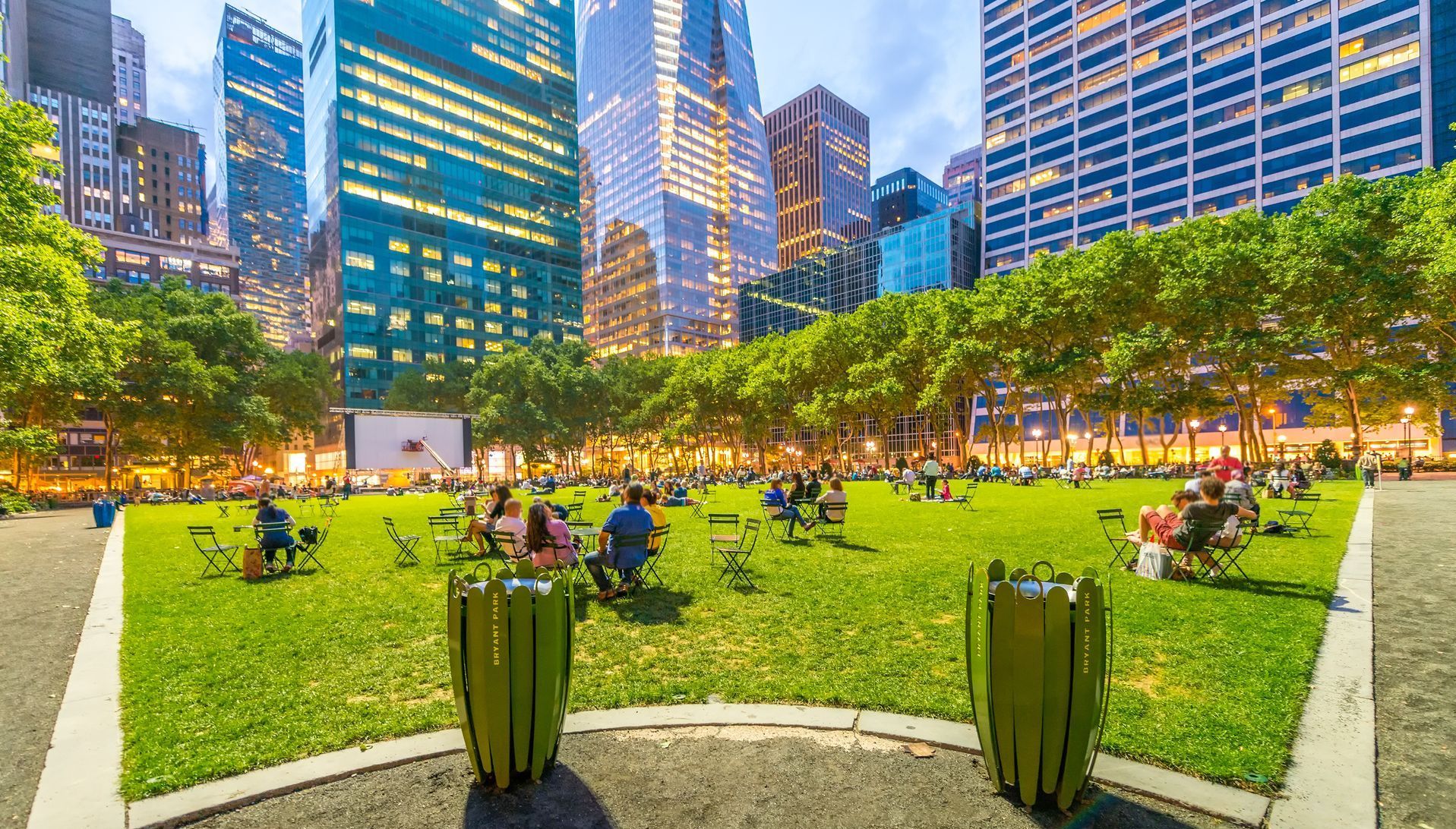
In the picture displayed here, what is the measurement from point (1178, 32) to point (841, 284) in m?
60.3

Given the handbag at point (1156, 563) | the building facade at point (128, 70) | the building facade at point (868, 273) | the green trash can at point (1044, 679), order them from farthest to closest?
the building facade at point (128, 70) → the building facade at point (868, 273) → the handbag at point (1156, 563) → the green trash can at point (1044, 679)

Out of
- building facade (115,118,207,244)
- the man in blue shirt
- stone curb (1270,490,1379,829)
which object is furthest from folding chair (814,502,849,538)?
building facade (115,118,207,244)

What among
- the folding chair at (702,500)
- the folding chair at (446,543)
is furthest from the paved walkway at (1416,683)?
the folding chair at (702,500)

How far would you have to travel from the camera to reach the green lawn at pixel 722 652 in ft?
14.1

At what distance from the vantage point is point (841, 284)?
120875 mm

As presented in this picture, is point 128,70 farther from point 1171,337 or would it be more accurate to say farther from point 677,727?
point 677,727

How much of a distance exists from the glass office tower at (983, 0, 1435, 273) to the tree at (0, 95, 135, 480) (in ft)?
272

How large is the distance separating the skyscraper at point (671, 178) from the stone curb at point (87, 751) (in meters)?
132

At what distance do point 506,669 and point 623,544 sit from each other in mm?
4862

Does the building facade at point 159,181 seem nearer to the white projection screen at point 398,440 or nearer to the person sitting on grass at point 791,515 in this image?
the white projection screen at point 398,440

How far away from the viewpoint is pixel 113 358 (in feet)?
79.2

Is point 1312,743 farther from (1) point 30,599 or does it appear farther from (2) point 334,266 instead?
(2) point 334,266

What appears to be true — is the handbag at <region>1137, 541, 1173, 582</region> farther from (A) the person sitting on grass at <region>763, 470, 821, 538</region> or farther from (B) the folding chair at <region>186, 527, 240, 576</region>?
(B) the folding chair at <region>186, 527, 240, 576</region>

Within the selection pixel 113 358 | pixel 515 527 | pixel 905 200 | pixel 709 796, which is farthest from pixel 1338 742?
pixel 905 200
